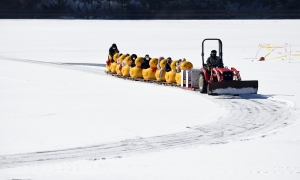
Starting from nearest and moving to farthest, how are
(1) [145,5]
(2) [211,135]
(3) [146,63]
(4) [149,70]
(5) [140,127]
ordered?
1. (2) [211,135]
2. (5) [140,127]
3. (4) [149,70]
4. (3) [146,63]
5. (1) [145,5]

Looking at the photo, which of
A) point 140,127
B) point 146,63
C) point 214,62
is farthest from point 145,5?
point 140,127

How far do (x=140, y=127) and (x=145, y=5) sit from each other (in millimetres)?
78219

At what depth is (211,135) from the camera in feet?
41.7

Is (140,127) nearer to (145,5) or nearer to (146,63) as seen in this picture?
(146,63)

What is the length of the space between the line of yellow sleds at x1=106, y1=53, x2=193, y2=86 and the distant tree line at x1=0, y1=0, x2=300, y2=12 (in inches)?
2436

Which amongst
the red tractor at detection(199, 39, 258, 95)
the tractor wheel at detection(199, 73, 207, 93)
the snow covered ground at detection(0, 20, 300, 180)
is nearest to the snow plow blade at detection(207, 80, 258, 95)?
the red tractor at detection(199, 39, 258, 95)

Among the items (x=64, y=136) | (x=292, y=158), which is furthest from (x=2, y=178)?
(x=292, y=158)

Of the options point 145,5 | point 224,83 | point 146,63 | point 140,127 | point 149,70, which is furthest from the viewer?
point 145,5

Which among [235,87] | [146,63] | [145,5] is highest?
[145,5]

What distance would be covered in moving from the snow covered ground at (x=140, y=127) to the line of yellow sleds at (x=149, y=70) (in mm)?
533

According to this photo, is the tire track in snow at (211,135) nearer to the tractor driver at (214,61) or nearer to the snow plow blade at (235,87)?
the snow plow blade at (235,87)

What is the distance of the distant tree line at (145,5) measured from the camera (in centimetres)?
8881

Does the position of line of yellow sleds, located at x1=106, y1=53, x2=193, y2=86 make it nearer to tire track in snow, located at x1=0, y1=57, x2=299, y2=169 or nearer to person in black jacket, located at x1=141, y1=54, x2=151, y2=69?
person in black jacket, located at x1=141, y1=54, x2=151, y2=69

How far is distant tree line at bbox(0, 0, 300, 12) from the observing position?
88812 mm
